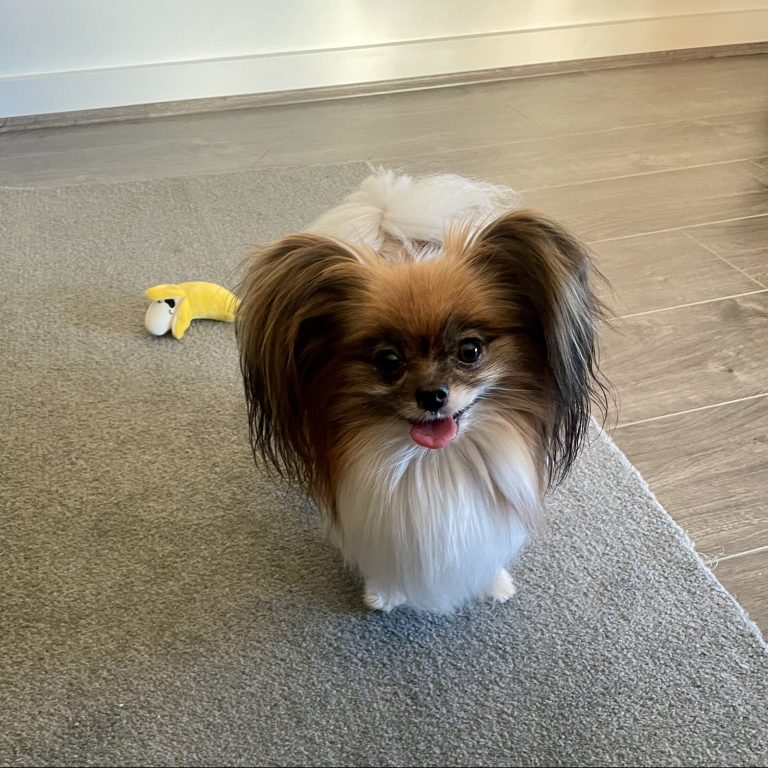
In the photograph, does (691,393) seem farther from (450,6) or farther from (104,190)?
(450,6)

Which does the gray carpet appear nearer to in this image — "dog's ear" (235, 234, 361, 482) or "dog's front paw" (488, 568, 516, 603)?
"dog's front paw" (488, 568, 516, 603)

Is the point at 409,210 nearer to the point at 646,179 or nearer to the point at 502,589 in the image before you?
the point at 502,589

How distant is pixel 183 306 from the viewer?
1863 mm

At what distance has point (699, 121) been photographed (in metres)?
3.05

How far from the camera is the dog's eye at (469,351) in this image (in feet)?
3.10

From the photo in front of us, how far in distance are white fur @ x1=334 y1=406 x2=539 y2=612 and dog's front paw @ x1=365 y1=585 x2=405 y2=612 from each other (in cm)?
12

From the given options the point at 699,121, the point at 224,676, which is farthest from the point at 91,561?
the point at 699,121

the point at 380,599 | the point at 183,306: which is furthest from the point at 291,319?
the point at 183,306

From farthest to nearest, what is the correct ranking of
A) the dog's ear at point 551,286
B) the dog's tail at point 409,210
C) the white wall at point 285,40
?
the white wall at point 285,40, the dog's tail at point 409,210, the dog's ear at point 551,286

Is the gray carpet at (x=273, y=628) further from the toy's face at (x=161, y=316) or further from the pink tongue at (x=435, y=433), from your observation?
the pink tongue at (x=435, y=433)

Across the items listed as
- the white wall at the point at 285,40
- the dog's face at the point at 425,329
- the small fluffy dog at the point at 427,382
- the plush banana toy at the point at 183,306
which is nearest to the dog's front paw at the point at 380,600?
the small fluffy dog at the point at 427,382

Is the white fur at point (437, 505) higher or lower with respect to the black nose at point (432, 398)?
lower

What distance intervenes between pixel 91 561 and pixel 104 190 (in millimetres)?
1687

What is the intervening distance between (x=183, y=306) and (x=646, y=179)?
1.72 m
